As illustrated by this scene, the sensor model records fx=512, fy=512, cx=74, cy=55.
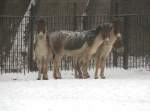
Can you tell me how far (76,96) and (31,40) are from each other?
7.65 meters

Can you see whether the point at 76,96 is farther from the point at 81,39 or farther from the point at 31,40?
the point at 31,40

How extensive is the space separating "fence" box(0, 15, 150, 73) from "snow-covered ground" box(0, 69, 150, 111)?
19.2ft

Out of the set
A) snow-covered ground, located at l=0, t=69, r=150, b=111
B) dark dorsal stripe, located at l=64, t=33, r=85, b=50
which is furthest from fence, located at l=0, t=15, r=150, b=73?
snow-covered ground, located at l=0, t=69, r=150, b=111

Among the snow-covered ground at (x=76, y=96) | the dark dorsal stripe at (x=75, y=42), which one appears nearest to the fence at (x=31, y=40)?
the dark dorsal stripe at (x=75, y=42)

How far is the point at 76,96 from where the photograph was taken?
36.1ft

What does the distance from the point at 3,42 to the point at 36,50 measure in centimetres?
520

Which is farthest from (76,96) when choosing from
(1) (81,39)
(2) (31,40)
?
(2) (31,40)

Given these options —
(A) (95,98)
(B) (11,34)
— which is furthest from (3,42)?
(A) (95,98)

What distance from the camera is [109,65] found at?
746 inches

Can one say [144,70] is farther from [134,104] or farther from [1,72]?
[134,104]

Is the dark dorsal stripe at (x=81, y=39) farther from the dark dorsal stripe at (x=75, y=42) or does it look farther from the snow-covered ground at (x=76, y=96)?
the snow-covered ground at (x=76, y=96)

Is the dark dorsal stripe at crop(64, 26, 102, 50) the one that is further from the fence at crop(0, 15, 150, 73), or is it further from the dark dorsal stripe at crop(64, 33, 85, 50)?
the fence at crop(0, 15, 150, 73)

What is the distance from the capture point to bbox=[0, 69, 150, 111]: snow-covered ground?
32.8 feet

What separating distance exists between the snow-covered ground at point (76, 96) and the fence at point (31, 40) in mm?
5861
